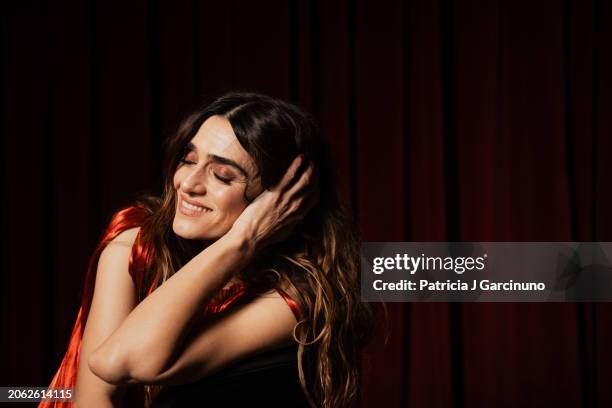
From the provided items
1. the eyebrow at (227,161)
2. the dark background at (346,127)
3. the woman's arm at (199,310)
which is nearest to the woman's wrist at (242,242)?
the woman's arm at (199,310)

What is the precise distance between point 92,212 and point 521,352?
1859mm

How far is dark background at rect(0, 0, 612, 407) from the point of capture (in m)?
2.76

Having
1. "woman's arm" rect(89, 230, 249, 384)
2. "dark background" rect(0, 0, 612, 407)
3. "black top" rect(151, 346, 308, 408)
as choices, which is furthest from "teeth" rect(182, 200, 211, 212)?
"dark background" rect(0, 0, 612, 407)

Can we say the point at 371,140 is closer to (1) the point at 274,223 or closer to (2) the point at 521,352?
(2) the point at 521,352

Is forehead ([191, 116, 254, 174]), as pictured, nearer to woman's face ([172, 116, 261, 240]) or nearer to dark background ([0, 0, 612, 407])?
woman's face ([172, 116, 261, 240])

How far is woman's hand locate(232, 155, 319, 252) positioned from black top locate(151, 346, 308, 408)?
193 mm

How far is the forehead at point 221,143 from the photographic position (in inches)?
45.5

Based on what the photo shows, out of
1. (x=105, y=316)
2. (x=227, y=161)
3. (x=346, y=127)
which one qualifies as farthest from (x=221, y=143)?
(x=346, y=127)

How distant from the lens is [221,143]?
45.9 inches

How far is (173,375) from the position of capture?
3.39ft

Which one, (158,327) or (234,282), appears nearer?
(158,327)

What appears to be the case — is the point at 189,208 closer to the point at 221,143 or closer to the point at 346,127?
the point at 221,143

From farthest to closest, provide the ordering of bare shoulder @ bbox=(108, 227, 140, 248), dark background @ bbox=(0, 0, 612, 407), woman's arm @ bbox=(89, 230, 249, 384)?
Answer: dark background @ bbox=(0, 0, 612, 407)
bare shoulder @ bbox=(108, 227, 140, 248)
woman's arm @ bbox=(89, 230, 249, 384)

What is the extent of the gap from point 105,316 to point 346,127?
5.66ft
